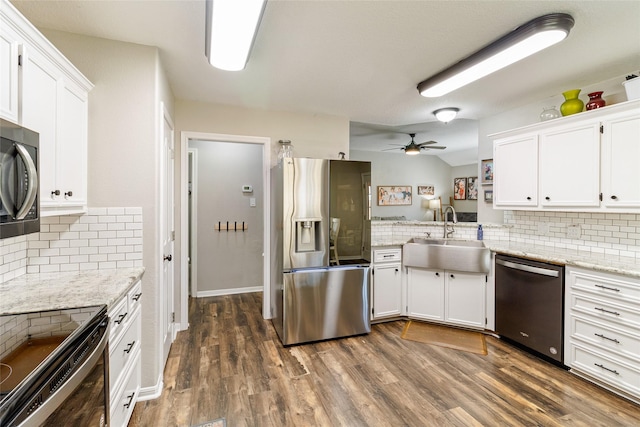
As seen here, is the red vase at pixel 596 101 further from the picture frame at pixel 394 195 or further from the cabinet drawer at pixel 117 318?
the picture frame at pixel 394 195

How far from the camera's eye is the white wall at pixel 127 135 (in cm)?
191

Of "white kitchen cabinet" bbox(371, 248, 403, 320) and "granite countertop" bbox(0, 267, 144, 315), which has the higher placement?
"granite countertop" bbox(0, 267, 144, 315)

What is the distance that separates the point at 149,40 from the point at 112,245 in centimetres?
139

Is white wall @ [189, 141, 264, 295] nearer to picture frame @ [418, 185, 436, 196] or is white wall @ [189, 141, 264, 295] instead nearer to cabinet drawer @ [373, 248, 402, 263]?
cabinet drawer @ [373, 248, 402, 263]

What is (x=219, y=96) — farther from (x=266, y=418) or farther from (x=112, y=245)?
(x=266, y=418)

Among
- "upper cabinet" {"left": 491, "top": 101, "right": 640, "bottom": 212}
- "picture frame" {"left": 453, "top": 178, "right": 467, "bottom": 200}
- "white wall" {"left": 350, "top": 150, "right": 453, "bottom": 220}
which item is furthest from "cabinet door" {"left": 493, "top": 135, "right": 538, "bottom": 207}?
"picture frame" {"left": 453, "top": 178, "right": 467, "bottom": 200}

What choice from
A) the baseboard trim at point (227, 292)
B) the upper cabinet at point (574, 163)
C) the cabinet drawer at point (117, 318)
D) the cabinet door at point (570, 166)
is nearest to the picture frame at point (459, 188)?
the upper cabinet at point (574, 163)

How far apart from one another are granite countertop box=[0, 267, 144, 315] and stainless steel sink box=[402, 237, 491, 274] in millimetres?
2580

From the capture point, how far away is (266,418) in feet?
6.08

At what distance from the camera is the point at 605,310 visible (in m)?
2.13

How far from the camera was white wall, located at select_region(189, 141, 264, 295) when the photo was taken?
14.0ft

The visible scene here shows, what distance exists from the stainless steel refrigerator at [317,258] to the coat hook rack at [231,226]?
5.16 feet

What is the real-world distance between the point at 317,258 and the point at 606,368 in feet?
7.65

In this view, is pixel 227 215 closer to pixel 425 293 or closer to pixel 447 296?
pixel 425 293
